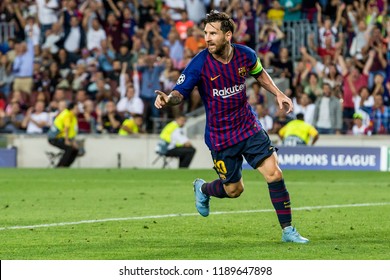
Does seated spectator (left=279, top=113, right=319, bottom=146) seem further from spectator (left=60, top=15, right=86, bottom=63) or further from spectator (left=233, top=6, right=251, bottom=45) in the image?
spectator (left=60, top=15, right=86, bottom=63)

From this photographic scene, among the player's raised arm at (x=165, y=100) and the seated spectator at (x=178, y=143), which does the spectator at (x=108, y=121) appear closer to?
the seated spectator at (x=178, y=143)

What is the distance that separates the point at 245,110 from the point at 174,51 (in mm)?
18540

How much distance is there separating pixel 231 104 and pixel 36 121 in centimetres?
1892

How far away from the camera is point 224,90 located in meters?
11.5

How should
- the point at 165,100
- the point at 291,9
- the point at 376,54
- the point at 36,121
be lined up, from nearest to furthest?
the point at 165,100, the point at 376,54, the point at 36,121, the point at 291,9

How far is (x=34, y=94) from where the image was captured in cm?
3097

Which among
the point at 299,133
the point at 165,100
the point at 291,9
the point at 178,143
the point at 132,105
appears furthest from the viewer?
the point at 291,9

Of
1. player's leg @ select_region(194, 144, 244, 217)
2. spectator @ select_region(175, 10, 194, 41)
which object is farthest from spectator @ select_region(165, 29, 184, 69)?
player's leg @ select_region(194, 144, 244, 217)

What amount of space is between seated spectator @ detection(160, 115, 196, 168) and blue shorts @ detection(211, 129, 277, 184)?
53.6ft

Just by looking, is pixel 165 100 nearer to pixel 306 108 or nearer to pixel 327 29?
pixel 306 108

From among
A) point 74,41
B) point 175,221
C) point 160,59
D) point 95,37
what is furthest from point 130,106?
point 175,221

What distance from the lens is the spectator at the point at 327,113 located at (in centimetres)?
2775

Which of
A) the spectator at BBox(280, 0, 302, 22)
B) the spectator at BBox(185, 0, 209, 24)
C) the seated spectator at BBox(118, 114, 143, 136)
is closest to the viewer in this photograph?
the seated spectator at BBox(118, 114, 143, 136)

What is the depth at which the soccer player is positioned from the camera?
11.3m
